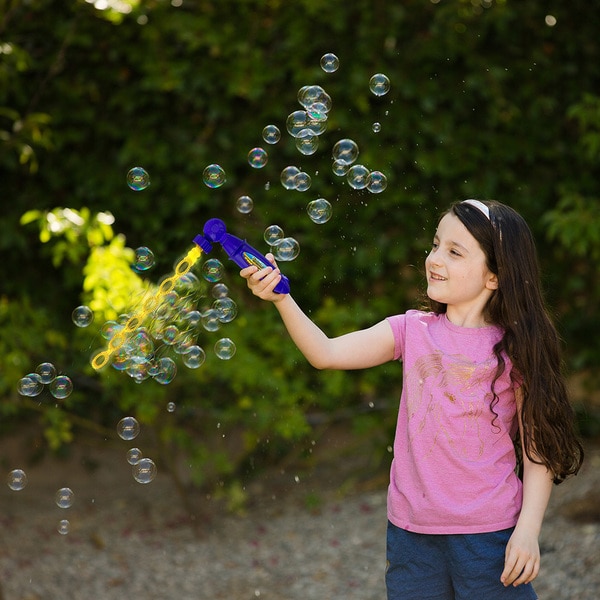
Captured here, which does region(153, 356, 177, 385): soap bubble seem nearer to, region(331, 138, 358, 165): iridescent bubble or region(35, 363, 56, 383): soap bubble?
region(35, 363, 56, 383): soap bubble

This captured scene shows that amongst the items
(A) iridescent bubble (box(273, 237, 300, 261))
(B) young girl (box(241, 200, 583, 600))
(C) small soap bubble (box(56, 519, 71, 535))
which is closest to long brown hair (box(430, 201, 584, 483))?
(B) young girl (box(241, 200, 583, 600))

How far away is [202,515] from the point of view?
4.35 m

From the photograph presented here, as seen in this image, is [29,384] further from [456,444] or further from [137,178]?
[456,444]

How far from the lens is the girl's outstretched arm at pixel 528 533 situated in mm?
1923

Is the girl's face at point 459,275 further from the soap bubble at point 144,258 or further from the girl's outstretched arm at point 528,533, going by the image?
the soap bubble at point 144,258

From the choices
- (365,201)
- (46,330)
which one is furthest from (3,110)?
(365,201)

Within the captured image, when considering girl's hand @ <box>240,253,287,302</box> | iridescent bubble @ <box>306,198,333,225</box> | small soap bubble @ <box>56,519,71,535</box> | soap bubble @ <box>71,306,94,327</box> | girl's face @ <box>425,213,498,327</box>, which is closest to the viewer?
girl's hand @ <box>240,253,287,302</box>

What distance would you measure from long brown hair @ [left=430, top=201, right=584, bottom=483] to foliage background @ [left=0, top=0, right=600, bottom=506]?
2125 mm

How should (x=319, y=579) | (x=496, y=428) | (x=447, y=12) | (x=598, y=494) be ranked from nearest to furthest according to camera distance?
(x=496, y=428), (x=319, y=579), (x=598, y=494), (x=447, y=12)

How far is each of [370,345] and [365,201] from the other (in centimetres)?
252

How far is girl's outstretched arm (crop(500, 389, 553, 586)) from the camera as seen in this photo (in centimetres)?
192

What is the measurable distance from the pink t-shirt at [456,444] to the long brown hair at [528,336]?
0.04 meters

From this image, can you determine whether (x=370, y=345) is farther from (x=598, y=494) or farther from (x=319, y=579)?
(x=598, y=494)

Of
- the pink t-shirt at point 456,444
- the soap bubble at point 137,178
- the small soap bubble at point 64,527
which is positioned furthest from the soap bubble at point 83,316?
the pink t-shirt at point 456,444
